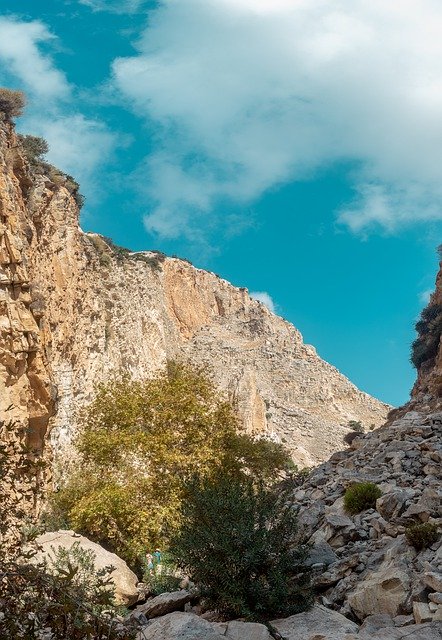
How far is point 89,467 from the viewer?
82.9 ft

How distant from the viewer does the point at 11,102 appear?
1321 inches

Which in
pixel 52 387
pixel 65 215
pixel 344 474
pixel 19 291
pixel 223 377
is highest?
pixel 223 377

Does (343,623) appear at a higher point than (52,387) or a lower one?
lower

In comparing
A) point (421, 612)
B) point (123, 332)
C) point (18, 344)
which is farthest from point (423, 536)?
point (123, 332)

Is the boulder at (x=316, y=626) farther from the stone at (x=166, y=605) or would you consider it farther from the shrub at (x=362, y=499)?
the shrub at (x=362, y=499)

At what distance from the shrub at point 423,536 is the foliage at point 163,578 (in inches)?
183

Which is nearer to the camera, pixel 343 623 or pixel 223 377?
pixel 343 623

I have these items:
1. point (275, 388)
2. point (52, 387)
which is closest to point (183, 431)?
point (52, 387)

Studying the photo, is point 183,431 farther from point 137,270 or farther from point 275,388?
point 275,388

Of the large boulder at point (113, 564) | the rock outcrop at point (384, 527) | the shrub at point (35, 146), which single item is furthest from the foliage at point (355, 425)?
the large boulder at point (113, 564)

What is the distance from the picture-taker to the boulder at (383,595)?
883 centimetres

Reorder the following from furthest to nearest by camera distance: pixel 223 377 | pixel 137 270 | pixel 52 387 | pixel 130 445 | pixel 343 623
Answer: pixel 223 377 → pixel 137 270 → pixel 52 387 → pixel 130 445 → pixel 343 623

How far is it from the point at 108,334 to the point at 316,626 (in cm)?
4019

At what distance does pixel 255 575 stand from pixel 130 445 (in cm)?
1387
